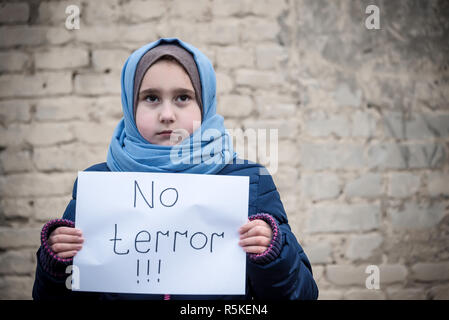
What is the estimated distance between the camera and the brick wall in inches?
81.3

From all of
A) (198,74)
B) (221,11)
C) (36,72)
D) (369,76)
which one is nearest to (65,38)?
(36,72)

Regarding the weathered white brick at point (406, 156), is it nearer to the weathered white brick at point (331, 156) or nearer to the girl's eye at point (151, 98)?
the weathered white brick at point (331, 156)

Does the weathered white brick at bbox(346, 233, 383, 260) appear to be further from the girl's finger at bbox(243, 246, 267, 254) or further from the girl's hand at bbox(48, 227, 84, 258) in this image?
the girl's hand at bbox(48, 227, 84, 258)

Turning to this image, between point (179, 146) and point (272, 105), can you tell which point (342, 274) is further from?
point (179, 146)

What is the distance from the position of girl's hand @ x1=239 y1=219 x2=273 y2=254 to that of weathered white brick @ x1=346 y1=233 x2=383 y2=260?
4.87 feet

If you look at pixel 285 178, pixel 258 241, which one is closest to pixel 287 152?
pixel 285 178

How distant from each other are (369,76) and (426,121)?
52cm

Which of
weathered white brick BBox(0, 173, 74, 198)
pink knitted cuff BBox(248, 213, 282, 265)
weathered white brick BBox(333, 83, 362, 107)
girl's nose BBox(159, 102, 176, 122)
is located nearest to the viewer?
pink knitted cuff BBox(248, 213, 282, 265)

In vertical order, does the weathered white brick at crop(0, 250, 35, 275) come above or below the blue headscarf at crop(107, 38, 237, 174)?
below

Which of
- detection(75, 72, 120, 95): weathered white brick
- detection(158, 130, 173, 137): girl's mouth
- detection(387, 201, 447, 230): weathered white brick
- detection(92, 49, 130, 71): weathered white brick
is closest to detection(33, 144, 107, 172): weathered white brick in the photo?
detection(75, 72, 120, 95): weathered white brick

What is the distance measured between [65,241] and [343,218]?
5.81 ft

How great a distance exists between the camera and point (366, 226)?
7.04 feet
